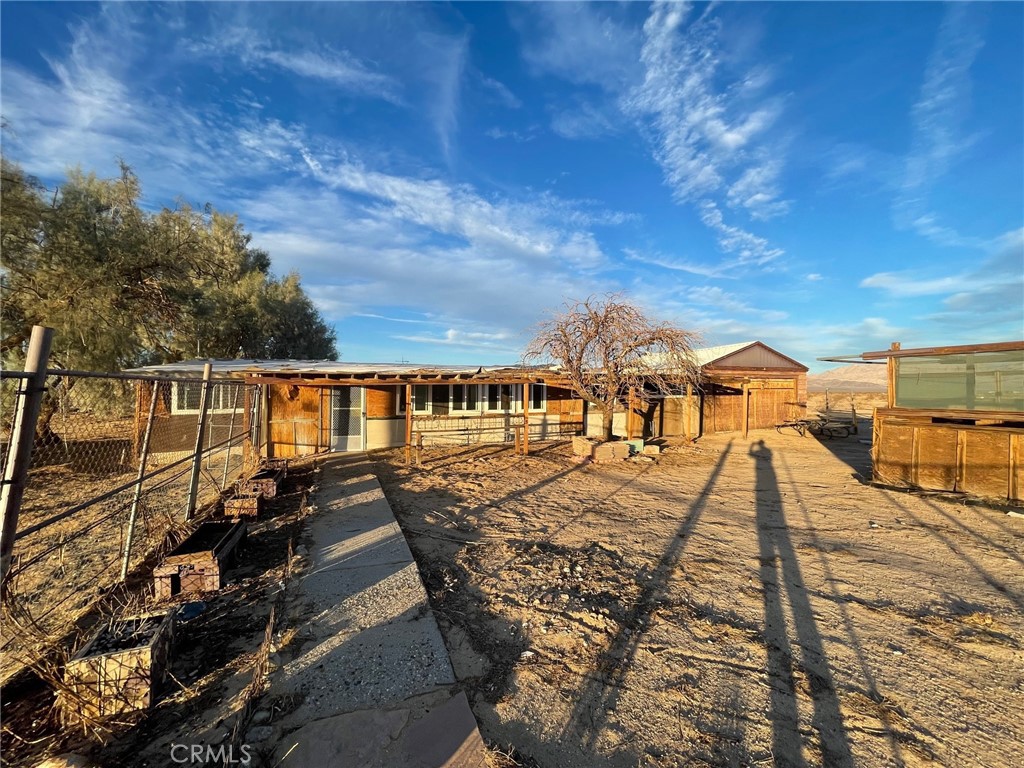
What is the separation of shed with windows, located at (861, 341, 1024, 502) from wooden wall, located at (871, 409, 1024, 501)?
12 millimetres

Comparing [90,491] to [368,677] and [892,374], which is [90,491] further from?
[892,374]

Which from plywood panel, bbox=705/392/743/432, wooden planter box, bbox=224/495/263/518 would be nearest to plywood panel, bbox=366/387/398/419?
wooden planter box, bbox=224/495/263/518

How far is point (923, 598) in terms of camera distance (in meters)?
4.62

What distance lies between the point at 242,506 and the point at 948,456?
1247cm

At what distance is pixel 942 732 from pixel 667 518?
182 inches

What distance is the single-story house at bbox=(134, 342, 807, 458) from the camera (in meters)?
11.4

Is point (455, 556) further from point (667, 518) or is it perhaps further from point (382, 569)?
point (667, 518)

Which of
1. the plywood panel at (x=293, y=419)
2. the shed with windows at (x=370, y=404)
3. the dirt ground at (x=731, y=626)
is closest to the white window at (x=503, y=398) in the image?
the shed with windows at (x=370, y=404)

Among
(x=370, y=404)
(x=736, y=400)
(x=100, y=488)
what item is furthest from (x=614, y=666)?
(x=736, y=400)

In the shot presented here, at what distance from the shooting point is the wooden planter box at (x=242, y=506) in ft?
20.1

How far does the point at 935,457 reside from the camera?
8.98 m

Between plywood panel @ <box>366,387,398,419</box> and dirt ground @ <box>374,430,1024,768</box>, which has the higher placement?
plywood panel @ <box>366,387,398,419</box>

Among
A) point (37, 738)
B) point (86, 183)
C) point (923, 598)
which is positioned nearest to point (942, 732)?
point (923, 598)

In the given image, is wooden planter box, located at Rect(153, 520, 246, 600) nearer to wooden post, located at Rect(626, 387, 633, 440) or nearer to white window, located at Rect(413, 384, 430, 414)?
white window, located at Rect(413, 384, 430, 414)
